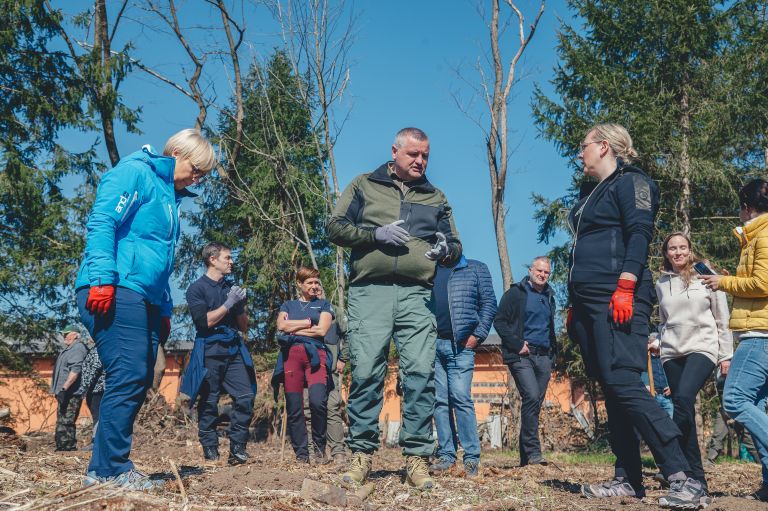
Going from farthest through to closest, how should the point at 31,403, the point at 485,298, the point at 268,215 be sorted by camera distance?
1. the point at 268,215
2. the point at 31,403
3. the point at 485,298

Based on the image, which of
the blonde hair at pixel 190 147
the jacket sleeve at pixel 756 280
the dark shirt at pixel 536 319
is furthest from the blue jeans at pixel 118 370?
the dark shirt at pixel 536 319

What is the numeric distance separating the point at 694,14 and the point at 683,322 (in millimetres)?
14152

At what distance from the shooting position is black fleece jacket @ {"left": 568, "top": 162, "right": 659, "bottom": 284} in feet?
14.1

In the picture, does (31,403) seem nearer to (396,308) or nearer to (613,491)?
(396,308)

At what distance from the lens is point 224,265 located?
7.22m

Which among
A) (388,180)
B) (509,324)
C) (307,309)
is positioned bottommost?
(509,324)

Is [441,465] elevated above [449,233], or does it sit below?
below

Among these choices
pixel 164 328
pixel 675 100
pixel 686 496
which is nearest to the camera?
pixel 686 496

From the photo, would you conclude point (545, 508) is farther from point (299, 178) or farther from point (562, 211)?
point (299, 178)

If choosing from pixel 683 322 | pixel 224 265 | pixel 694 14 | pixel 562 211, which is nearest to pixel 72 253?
pixel 224 265

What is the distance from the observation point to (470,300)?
702 cm

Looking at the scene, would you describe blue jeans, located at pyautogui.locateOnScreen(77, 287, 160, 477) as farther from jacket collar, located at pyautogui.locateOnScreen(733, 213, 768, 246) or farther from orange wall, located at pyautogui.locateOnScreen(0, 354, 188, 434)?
orange wall, located at pyautogui.locateOnScreen(0, 354, 188, 434)

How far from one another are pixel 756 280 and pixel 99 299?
→ 4053 millimetres

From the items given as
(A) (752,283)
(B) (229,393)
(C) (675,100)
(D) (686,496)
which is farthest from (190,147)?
(C) (675,100)
